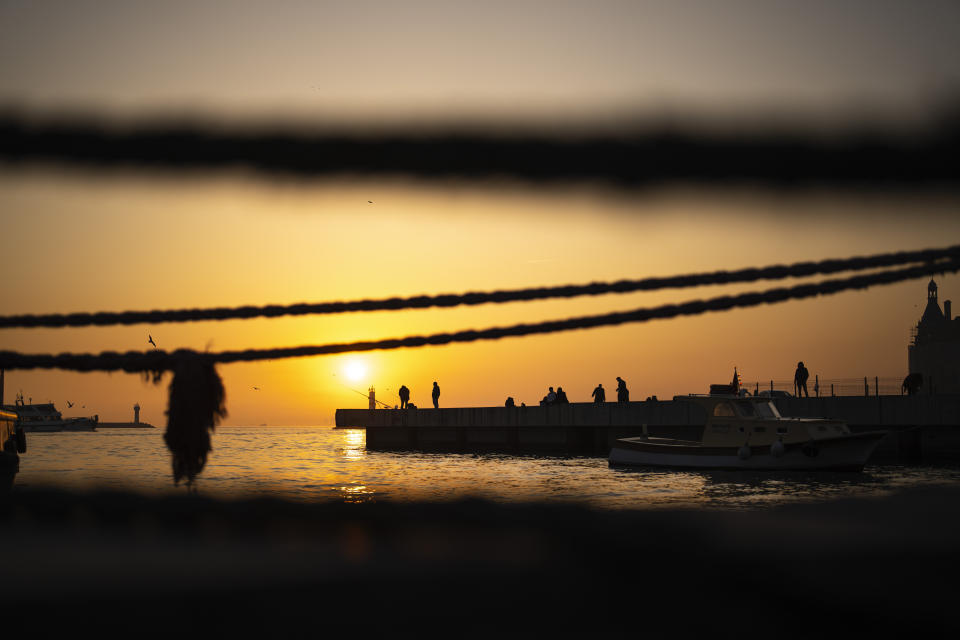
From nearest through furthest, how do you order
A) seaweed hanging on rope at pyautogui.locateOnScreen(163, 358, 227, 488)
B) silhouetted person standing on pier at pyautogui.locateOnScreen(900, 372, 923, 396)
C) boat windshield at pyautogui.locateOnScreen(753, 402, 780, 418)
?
seaweed hanging on rope at pyautogui.locateOnScreen(163, 358, 227, 488), boat windshield at pyautogui.locateOnScreen(753, 402, 780, 418), silhouetted person standing on pier at pyautogui.locateOnScreen(900, 372, 923, 396)

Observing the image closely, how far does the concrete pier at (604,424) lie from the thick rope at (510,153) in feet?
106

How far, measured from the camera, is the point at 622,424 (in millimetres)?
45750

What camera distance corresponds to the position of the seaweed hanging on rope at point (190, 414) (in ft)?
5.31

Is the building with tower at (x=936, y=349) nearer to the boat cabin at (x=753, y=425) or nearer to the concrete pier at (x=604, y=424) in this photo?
the concrete pier at (x=604, y=424)

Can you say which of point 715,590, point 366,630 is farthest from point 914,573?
point 366,630

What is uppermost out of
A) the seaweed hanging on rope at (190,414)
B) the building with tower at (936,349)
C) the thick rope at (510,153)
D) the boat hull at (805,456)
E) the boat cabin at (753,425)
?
the building with tower at (936,349)

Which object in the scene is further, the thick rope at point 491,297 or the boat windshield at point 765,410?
the boat windshield at point 765,410

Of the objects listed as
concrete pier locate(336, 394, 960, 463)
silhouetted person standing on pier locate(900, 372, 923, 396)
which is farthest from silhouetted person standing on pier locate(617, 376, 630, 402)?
silhouetted person standing on pier locate(900, 372, 923, 396)

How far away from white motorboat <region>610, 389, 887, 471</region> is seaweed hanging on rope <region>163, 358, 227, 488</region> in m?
27.9

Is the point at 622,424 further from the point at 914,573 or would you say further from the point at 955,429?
the point at 914,573

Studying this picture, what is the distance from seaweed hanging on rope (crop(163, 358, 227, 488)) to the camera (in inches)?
63.7

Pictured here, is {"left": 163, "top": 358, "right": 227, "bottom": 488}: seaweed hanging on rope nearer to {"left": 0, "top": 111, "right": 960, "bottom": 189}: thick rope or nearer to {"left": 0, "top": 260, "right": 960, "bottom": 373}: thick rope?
{"left": 0, "top": 260, "right": 960, "bottom": 373}: thick rope

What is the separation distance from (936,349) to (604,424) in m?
54.0

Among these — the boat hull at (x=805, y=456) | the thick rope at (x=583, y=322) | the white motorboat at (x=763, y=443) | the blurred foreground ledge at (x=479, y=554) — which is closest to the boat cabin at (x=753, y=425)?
the white motorboat at (x=763, y=443)
